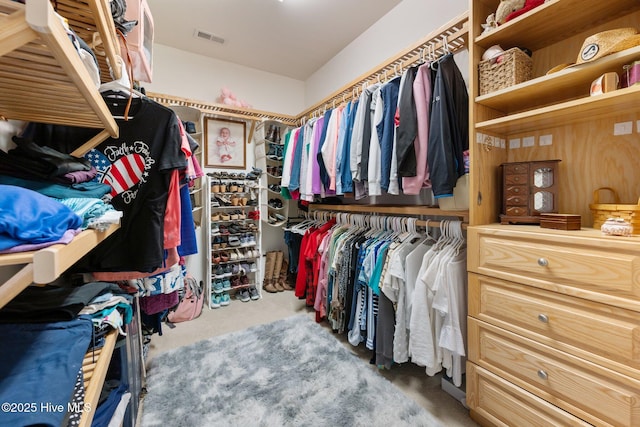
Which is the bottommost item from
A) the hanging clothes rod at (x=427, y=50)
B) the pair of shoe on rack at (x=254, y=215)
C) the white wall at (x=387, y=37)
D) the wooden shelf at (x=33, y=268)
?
→ the wooden shelf at (x=33, y=268)

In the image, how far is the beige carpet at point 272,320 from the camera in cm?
149

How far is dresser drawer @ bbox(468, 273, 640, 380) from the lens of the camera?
3.05 ft

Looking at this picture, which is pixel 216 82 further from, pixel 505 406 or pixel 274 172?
pixel 505 406

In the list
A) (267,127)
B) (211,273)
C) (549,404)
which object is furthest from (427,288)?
(267,127)

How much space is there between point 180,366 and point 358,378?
3.92ft

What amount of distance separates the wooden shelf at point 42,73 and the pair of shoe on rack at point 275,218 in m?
2.38

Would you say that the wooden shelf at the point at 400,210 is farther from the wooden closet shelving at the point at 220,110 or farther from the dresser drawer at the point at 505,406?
the wooden closet shelving at the point at 220,110

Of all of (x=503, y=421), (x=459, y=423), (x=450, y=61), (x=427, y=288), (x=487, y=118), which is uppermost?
(x=450, y=61)

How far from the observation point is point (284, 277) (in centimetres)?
349

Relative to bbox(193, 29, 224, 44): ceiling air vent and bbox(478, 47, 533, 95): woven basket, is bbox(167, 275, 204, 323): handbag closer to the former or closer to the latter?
bbox(193, 29, 224, 44): ceiling air vent

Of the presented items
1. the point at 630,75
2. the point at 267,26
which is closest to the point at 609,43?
the point at 630,75

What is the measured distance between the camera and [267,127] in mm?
3389

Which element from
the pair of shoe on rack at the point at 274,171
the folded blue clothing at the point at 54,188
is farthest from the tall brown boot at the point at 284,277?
the folded blue clothing at the point at 54,188

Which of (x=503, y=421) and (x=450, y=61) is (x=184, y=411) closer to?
(x=503, y=421)
